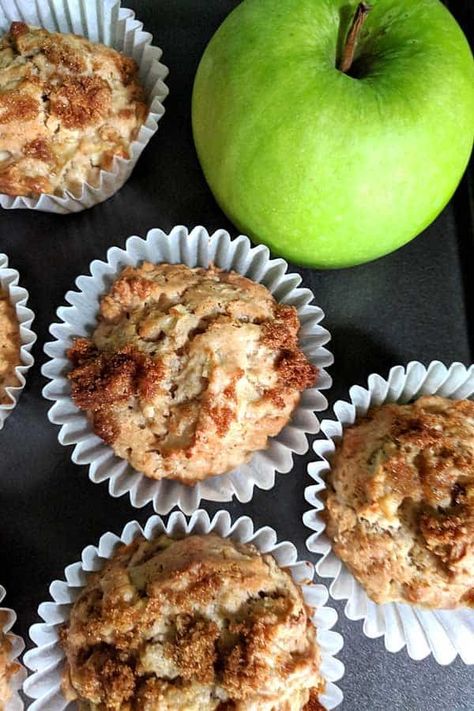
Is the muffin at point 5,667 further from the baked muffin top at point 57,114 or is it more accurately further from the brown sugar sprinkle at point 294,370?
the baked muffin top at point 57,114

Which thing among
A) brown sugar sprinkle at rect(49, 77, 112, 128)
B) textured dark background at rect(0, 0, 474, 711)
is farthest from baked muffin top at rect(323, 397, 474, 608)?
brown sugar sprinkle at rect(49, 77, 112, 128)

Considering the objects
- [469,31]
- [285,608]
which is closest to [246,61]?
[469,31]

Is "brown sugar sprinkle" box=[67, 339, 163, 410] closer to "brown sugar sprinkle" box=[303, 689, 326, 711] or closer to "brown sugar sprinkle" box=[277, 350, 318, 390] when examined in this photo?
"brown sugar sprinkle" box=[277, 350, 318, 390]

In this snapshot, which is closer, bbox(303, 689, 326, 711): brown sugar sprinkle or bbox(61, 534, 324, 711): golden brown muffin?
bbox(61, 534, 324, 711): golden brown muffin

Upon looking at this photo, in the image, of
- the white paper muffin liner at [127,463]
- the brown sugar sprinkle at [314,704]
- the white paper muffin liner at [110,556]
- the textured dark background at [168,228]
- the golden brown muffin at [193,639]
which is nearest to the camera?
the golden brown muffin at [193,639]

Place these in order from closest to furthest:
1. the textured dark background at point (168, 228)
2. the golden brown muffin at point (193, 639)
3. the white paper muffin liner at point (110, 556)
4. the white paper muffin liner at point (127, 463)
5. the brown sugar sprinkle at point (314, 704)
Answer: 1. the golden brown muffin at point (193, 639)
2. the brown sugar sprinkle at point (314, 704)
3. the white paper muffin liner at point (110, 556)
4. the white paper muffin liner at point (127, 463)
5. the textured dark background at point (168, 228)

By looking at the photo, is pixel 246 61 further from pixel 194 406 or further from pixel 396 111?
pixel 194 406

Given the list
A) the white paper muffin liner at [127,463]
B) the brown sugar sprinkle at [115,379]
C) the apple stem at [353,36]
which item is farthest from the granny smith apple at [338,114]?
the brown sugar sprinkle at [115,379]
